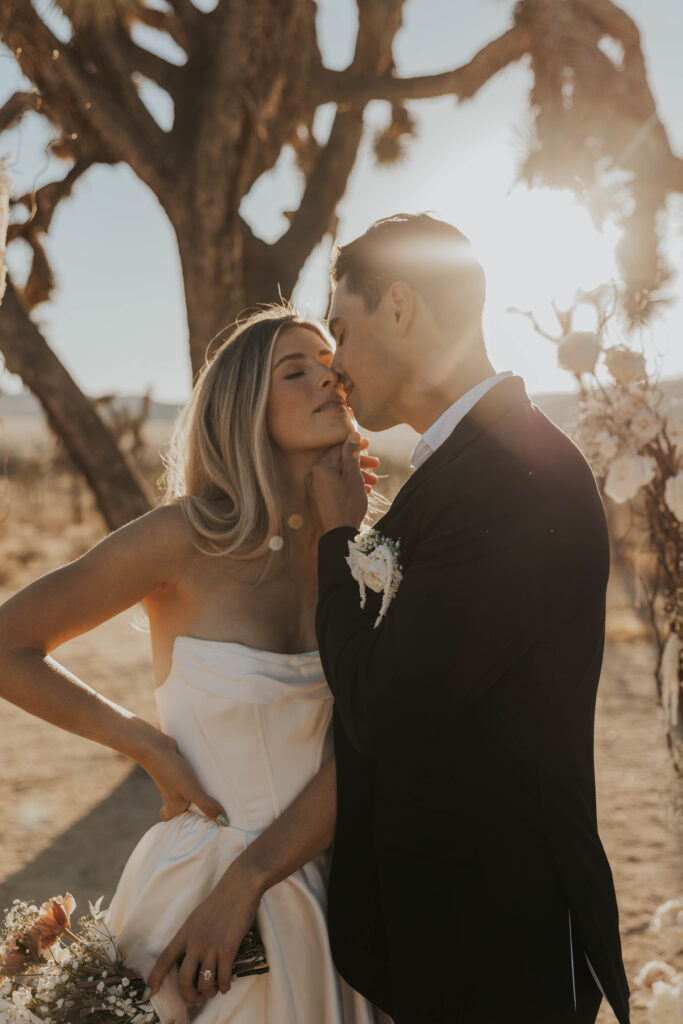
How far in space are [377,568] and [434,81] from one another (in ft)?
20.1

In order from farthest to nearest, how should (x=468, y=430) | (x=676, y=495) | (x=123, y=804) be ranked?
(x=123, y=804)
(x=676, y=495)
(x=468, y=430)

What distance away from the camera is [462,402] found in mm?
1790

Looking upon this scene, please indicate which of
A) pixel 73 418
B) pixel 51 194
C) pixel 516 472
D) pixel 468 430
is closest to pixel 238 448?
pixel 468 430

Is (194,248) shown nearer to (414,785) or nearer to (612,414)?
(612,414)

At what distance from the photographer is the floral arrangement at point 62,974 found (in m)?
1.78

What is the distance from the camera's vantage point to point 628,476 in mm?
2666

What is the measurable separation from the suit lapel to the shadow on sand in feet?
13.1

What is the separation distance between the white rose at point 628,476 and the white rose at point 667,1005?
1373mm

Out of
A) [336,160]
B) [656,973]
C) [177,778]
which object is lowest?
[656,973]

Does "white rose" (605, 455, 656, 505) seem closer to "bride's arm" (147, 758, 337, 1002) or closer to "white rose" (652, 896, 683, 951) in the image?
"white rose" (652, 896, 683, 951)

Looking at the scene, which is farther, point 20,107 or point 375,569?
point 20,107

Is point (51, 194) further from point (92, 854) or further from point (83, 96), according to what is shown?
point (92, 854)

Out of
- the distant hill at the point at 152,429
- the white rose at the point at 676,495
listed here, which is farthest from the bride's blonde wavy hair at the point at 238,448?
the distant hill at the point at 152,429

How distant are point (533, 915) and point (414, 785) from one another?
0.33 m
